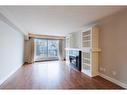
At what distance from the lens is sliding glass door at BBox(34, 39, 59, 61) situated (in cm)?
964

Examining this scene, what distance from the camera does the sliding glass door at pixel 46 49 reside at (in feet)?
31.6

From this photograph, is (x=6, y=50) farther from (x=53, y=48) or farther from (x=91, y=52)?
(x=53, y=48)

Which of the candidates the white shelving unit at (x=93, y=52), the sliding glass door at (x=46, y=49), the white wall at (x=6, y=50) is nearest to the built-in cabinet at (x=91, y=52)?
the white shelving unit at (x=93, y=52)

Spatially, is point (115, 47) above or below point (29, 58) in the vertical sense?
above

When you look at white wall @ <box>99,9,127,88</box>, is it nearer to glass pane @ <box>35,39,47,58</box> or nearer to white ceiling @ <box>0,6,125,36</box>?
white ceiling @ <box>0,6,125,36</box>

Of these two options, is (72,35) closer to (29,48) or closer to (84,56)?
(84,56)

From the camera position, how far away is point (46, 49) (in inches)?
396

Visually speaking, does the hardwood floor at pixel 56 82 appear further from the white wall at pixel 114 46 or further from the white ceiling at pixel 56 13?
the white ceiling at pixel 56 13

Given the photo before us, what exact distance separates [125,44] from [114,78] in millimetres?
1229

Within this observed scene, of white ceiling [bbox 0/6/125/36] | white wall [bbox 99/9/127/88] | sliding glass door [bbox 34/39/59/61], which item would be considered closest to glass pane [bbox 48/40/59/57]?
sliding glass door [bbox 34/39/59/61]

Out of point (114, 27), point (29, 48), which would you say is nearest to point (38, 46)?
point (29, 48)

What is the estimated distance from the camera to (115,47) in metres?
3.89

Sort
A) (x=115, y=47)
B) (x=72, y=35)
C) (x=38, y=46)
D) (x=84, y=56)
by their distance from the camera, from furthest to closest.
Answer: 1. (x=38, y=46)
2. (x=72, y=35)
3. (x=84, y=56)
4. (x=115, y=47)

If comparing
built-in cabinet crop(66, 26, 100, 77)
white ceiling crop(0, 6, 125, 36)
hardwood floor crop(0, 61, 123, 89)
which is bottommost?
hardwood floor crop(0, 61, 123, 89)
